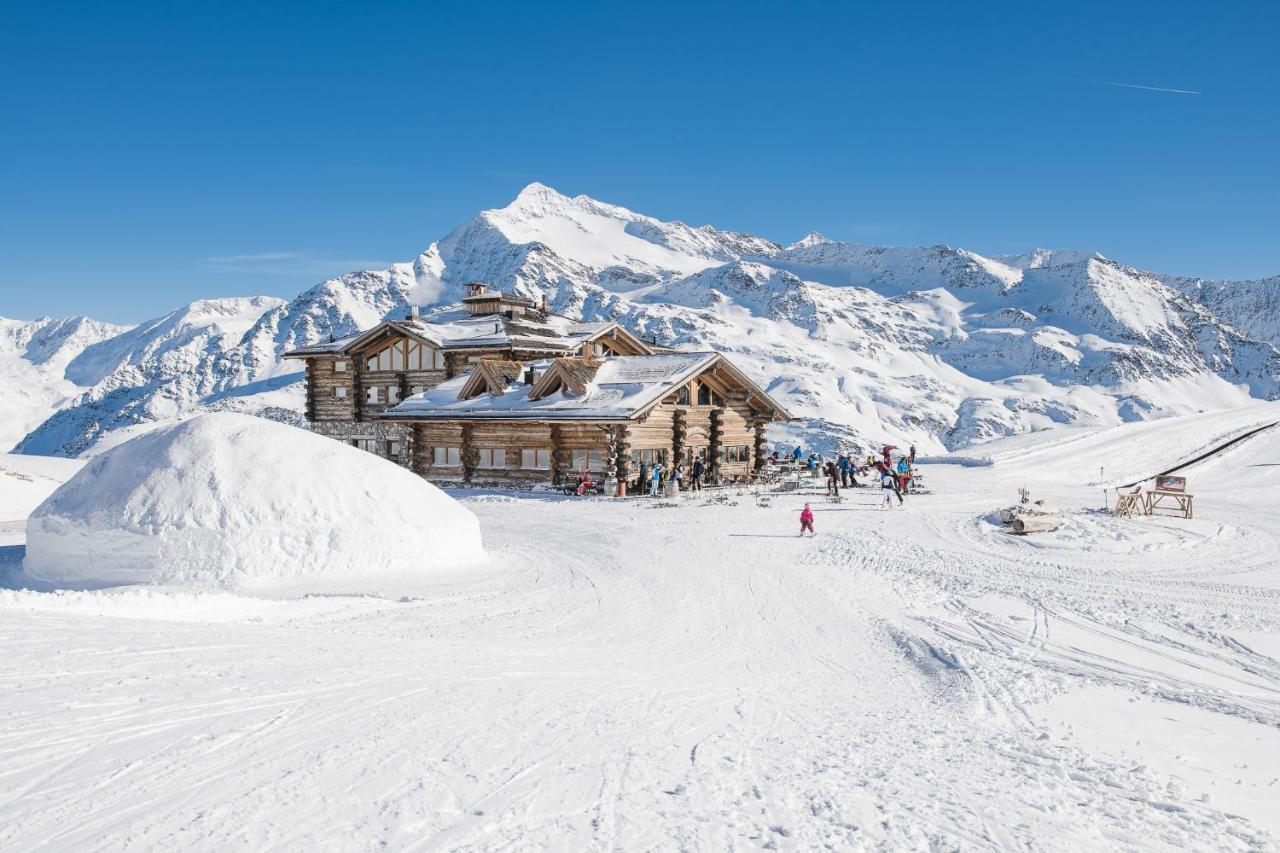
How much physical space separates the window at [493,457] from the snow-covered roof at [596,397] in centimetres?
164

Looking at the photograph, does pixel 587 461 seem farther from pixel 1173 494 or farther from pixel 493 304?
pixel 493 304

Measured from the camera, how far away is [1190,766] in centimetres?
→ 750

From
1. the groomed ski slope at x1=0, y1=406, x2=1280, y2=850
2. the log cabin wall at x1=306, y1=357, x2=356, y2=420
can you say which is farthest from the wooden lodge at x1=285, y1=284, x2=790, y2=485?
the groomed ski slope at x1=0, y1=406, x2=1280, y2=850

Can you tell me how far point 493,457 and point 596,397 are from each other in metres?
5.03

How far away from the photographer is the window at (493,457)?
33.1 meters

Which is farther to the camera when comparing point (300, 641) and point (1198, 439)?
point (1198, 439)

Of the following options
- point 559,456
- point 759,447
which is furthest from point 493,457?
point 759,447

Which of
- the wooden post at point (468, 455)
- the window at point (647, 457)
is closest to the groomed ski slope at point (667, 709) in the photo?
the window at point (647, 457)

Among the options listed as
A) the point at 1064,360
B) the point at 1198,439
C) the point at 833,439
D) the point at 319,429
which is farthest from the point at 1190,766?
the point at 1064,360

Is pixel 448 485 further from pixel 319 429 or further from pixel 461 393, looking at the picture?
pixel 319 429

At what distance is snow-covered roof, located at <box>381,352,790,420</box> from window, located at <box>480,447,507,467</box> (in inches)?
Result: 64.7

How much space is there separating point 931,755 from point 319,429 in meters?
45.3

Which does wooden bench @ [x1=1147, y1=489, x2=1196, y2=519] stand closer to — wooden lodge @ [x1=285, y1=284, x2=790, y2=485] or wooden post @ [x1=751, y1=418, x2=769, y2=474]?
wooden lodge @ [x1=285, y1=284, x2=790, y2=485]

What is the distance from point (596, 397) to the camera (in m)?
31.1
